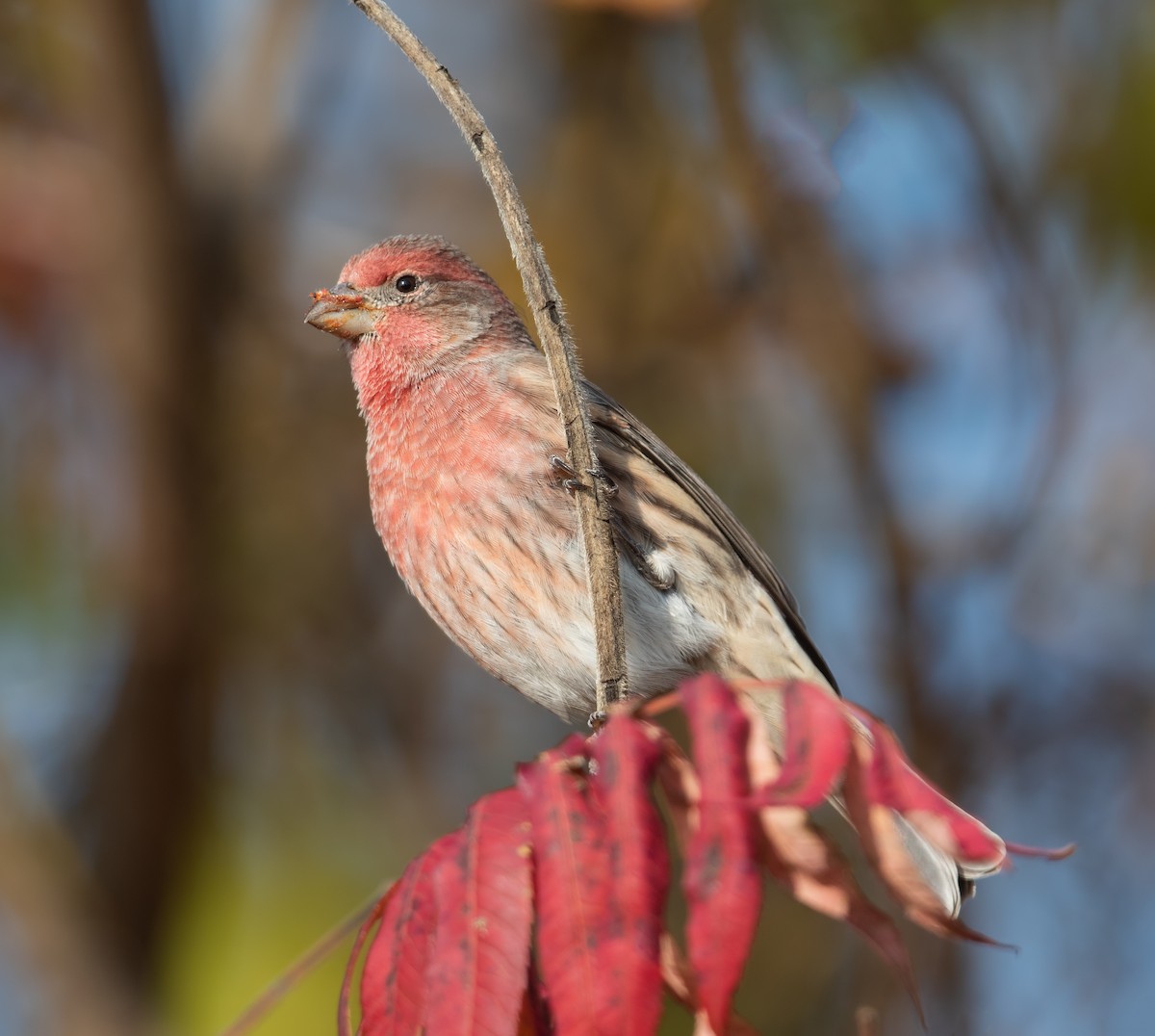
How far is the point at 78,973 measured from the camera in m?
7.04

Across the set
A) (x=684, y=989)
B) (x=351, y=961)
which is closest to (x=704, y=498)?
(x=684, y=989)

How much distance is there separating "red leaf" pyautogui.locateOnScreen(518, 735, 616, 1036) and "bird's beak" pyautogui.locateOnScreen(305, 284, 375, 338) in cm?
258

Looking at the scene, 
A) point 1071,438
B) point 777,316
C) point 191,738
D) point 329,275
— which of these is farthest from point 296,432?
point 1071,438

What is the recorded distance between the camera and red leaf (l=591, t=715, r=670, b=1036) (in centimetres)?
210

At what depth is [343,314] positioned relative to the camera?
473 cm

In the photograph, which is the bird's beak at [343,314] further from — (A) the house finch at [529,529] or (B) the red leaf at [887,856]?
(B) the red leaf at [887,856]

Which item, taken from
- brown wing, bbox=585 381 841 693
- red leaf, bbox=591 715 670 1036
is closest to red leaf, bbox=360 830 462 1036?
red leaf, bbox=591 715 670 1036

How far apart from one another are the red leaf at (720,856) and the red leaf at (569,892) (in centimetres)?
15

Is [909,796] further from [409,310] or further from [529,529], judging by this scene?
[409,310]

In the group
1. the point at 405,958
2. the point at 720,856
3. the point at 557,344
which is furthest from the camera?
the point at 557,344

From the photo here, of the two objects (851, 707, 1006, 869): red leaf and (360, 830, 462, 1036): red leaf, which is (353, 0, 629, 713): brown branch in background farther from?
(851, 707, 1006, 869): red leaf

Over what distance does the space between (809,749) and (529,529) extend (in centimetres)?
208

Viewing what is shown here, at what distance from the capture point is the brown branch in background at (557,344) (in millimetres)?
2582

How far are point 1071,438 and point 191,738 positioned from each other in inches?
178
